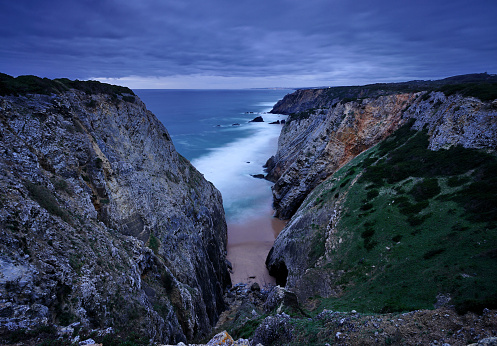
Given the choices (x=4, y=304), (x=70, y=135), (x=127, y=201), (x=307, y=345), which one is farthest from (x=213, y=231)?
(x=4, y=304)

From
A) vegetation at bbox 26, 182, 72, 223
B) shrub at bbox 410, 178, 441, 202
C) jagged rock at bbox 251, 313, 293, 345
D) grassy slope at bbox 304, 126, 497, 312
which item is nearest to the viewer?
vegetation at bbox 26, 182, 72, 223

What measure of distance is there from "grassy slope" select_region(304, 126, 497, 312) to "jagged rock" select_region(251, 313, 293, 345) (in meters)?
3.84

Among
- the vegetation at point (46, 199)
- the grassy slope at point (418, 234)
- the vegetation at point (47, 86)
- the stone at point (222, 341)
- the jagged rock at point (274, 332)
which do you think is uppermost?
the vegetation at point (47, 86)

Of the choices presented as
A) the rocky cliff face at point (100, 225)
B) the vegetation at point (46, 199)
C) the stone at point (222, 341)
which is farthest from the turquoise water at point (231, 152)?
the stone at point (222, 341)

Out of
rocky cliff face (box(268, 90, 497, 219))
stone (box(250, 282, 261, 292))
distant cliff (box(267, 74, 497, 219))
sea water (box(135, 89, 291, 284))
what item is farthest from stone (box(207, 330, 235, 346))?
rocky cliff face (box(268, 90, 497, 219))

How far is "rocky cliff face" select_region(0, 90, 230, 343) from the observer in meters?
9.27

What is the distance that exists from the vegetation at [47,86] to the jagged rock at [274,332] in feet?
65.0

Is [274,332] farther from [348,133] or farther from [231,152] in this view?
[231,152]

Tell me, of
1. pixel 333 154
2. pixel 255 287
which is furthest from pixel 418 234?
pixel 333 154

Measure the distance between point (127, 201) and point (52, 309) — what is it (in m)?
9.93

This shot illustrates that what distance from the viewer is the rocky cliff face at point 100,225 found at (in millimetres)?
9266

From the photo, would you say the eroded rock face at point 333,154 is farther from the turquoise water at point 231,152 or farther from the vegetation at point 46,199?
the vegetation at point 46,199

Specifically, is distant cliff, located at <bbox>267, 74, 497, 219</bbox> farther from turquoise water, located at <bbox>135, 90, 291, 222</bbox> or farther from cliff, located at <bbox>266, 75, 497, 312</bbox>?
turquoise water, located at <bbox>135, 90, 291, 222</bbox>

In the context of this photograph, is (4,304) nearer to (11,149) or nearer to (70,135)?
(11,149)
